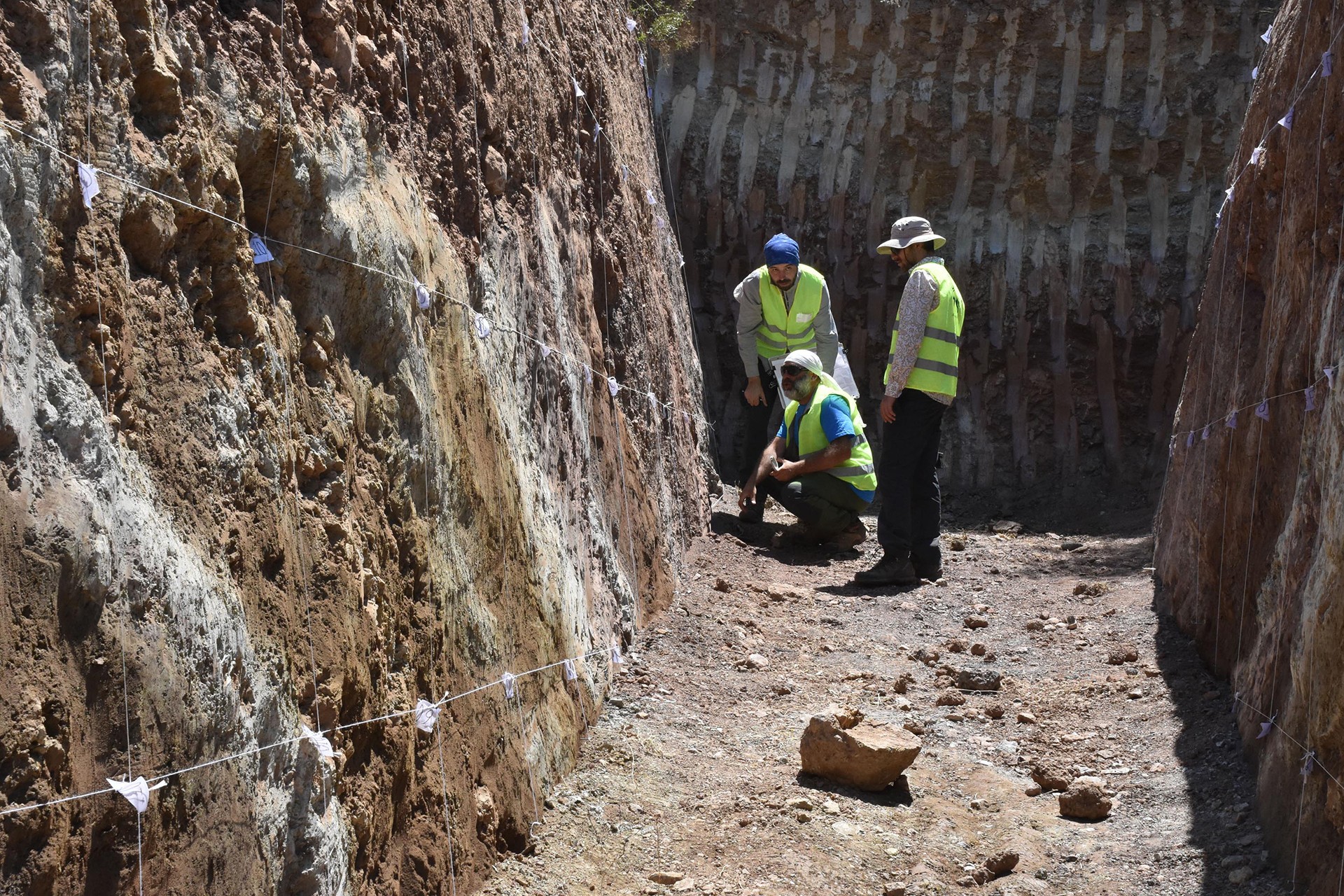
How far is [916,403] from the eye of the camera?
6340 millimetres

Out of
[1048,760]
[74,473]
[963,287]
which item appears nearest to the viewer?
[74,473]

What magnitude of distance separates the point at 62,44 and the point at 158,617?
0.85 m

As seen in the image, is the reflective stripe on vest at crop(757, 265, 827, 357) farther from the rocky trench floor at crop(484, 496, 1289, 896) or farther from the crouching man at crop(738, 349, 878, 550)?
the rocky trench floor at crop(484, 496, 1289, 896)

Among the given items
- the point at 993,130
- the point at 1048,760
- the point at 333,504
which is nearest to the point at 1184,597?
the point at 1048,760

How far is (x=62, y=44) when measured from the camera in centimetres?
188

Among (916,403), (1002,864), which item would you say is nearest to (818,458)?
(916,403)

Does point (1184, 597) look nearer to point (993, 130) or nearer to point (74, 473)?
point (74, 473)

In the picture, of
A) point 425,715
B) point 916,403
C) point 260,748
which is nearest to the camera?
point 260,748

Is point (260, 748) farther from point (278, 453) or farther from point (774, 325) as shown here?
point (774, 325)

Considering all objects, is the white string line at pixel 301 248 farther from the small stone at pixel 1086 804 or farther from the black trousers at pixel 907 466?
the black trousers at pixel 907 466

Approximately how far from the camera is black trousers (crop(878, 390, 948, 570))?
20.9 feet

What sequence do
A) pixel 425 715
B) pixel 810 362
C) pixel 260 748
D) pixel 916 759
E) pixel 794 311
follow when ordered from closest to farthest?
pixel 260 748 → pixel 425 715 → pixel 916 759 → pixel 810 362 → pixel 794 311

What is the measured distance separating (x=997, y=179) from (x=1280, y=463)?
23.1 feet

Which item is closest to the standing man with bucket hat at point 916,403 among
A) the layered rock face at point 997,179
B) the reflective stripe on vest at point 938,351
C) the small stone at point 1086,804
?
the reflective stripe on vest at point 938,351
